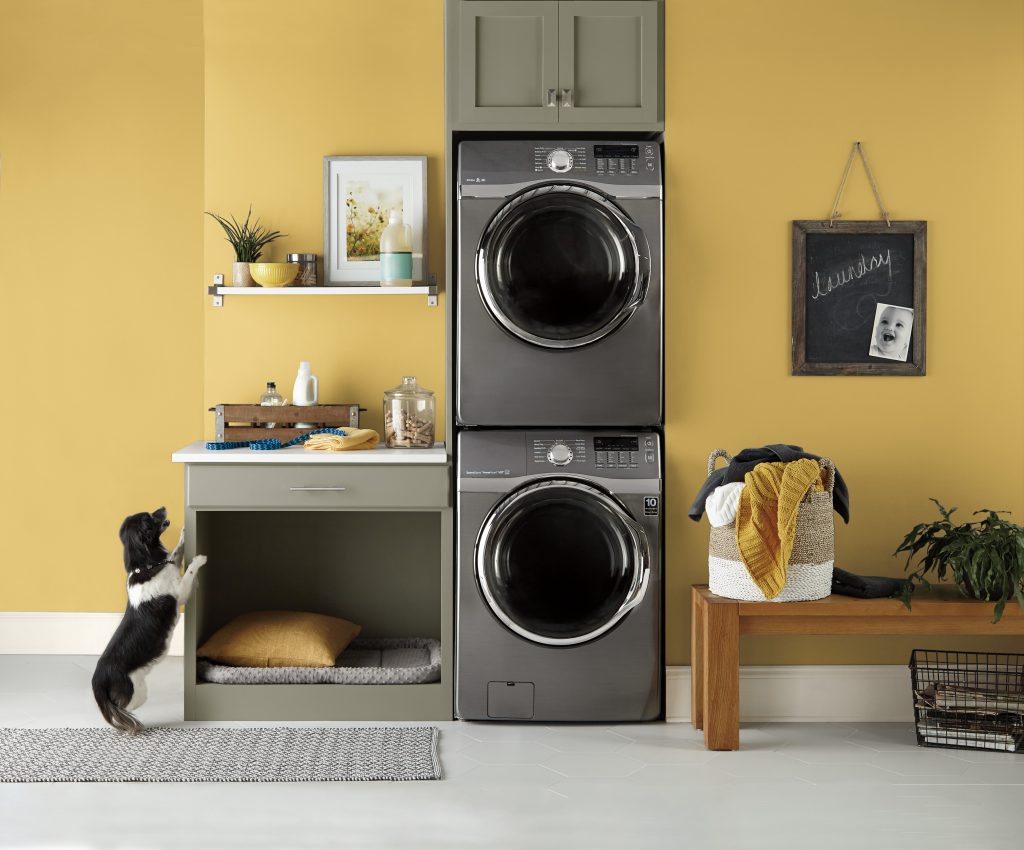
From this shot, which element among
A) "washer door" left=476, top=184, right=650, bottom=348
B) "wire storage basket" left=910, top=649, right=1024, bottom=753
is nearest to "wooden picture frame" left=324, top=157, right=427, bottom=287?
"washer door" left=476, top=184, right=650, bottom=348

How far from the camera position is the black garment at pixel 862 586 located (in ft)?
9.92

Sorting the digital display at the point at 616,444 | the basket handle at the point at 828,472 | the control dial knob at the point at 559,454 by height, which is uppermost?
the digital display at the point at 616,444

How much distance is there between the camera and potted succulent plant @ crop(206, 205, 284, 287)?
358 centimetres

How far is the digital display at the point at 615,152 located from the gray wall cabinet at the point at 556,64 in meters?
0.07

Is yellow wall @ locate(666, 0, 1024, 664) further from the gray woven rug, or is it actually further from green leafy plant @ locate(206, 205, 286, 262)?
green leafy plant @ locate(206, 205, 286, 262)

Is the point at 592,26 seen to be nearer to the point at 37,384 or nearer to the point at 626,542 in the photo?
the point at 626,542

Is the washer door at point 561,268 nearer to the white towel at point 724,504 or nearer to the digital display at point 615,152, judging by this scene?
the digital display at point 615,152

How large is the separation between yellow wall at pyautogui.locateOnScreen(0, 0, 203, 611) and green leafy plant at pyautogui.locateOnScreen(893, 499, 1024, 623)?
2.64m

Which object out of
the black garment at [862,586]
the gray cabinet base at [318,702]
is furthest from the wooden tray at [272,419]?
the black garment at [862,586]

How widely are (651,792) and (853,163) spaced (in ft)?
6.39

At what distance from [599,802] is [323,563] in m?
1.53

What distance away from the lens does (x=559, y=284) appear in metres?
3.17

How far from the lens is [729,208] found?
3219mm

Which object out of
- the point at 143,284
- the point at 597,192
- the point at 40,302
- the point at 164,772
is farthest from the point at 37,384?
the point at 597,192
